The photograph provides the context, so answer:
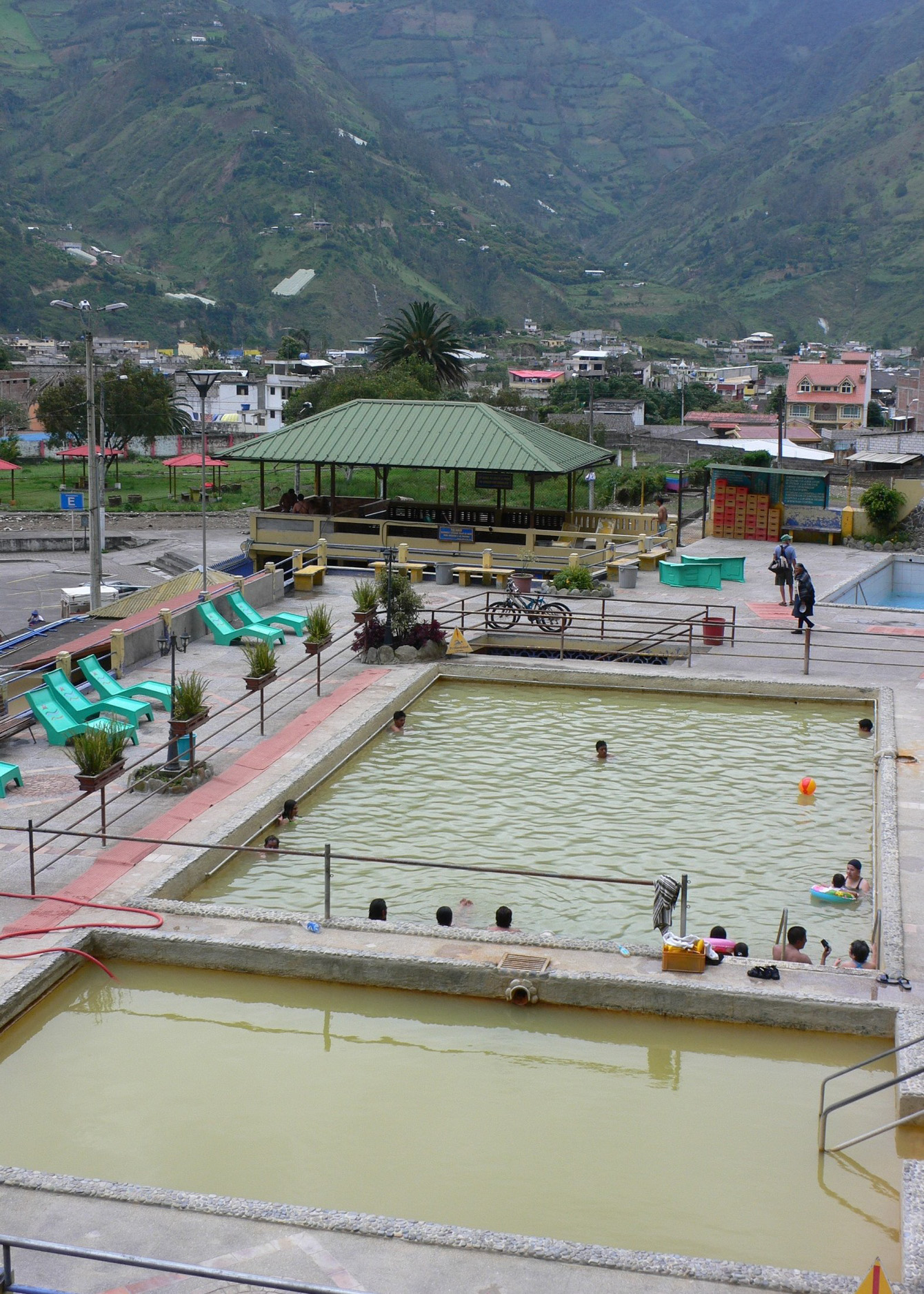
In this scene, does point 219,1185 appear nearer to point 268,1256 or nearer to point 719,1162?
point 268,1256

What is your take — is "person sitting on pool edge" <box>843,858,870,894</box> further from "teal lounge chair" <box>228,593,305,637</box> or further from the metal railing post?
"teal lounge chair" <box>228,593,305,637</box>

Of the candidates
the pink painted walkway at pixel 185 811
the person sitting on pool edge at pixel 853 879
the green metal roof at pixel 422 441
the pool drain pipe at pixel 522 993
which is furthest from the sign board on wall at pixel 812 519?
the pool drain pipe at pixel 522 993

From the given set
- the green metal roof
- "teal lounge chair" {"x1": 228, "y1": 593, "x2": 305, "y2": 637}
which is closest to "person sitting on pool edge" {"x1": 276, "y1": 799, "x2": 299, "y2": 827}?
"teal lounge chair" {"x1": 228, "y1": 593, "x2": 305, "y2": 637}

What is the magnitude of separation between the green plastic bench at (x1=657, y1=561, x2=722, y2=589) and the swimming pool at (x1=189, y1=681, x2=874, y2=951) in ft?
25.3

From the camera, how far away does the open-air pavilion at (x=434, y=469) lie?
31.8 meters

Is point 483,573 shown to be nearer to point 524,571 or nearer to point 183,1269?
point 524,571

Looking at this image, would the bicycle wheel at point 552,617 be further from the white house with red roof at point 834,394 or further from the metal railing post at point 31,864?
the white house with red roof at point 834,394

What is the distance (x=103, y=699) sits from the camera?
1956 centimetres

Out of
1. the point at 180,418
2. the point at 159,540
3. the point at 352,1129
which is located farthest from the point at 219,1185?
the point at 180,418

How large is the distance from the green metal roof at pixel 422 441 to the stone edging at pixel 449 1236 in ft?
76.4

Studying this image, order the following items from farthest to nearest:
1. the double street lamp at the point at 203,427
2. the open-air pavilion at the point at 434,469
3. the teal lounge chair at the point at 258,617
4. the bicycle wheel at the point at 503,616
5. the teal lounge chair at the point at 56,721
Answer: the open-air pavilion at the point at 434,469, the double street lamp at the point at 203,427, the teal lounge chair at the point at 258,617, the bicycle wheel at the point at 503,616, the teal lounge chair at the point at 56,721

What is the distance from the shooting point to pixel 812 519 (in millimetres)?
38281

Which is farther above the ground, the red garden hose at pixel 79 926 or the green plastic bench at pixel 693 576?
the green plastic bench at pixel 693 576

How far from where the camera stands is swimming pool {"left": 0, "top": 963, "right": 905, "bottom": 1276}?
908cm
